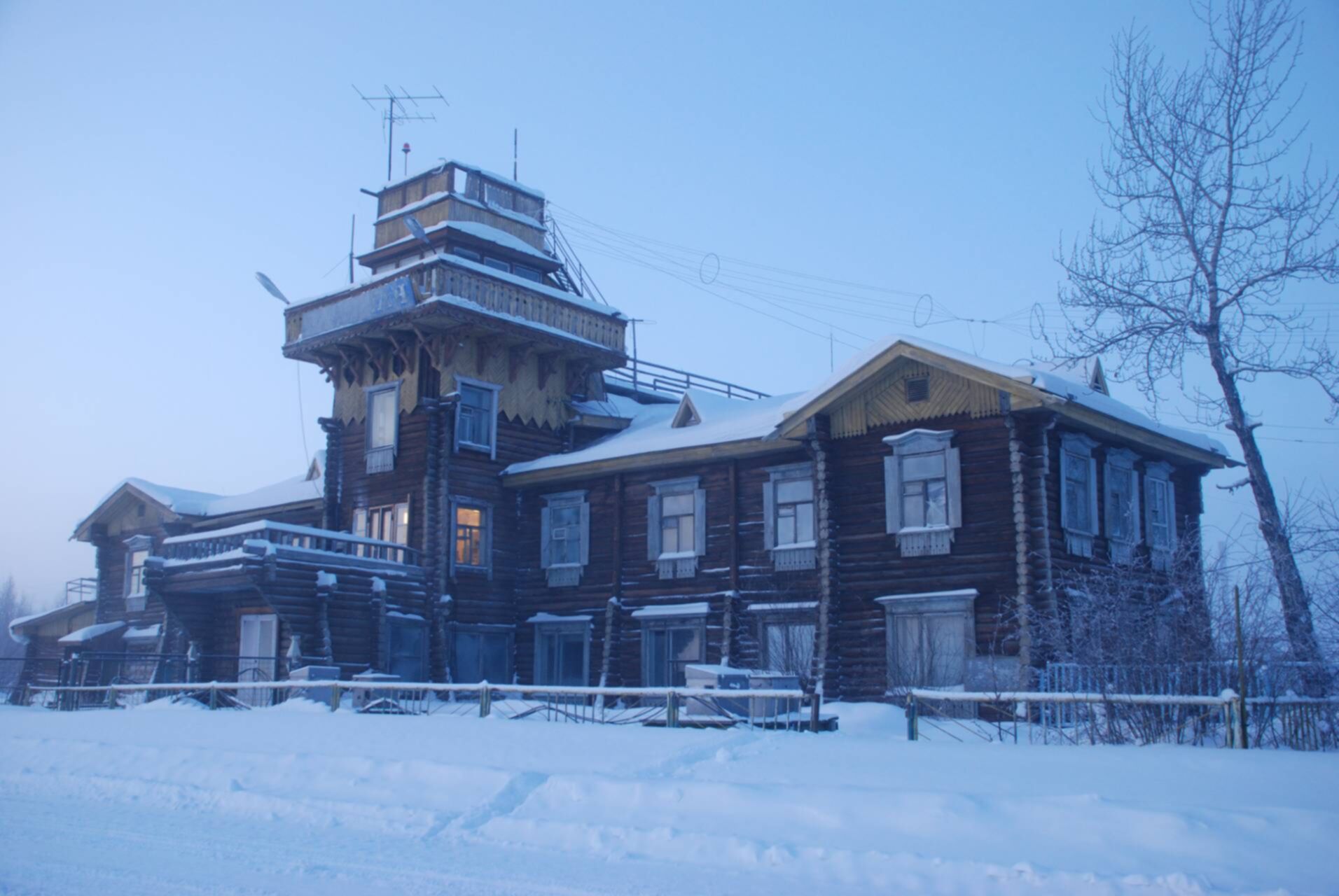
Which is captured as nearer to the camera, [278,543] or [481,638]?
[278,543]

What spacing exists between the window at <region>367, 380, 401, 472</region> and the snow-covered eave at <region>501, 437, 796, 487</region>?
2.92 metres

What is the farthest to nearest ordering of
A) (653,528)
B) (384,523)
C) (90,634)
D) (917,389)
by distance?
1. (90,634)
2. (384,523)
3. (653,528)
4. (917,389)

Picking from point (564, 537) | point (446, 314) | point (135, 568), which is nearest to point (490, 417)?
point (446, 314)

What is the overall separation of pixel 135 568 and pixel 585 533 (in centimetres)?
1874

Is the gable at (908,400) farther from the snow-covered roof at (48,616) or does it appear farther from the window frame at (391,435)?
the snow-covered roof at (48,616)

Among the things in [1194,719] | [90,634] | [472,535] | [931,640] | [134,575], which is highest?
[472,535]

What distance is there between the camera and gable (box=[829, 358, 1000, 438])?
23062mm

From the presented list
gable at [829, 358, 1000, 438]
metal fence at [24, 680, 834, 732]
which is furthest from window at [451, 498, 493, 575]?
gable at [829, 358, 1000, 438]

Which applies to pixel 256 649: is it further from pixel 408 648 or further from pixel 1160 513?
pixel 1160 513

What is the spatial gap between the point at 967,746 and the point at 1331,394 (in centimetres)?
1236

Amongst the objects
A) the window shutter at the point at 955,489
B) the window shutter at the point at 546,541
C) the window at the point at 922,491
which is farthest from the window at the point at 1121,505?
the window shutter at the point at 546,541

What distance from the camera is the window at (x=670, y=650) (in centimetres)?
2709

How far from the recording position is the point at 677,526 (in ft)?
92.1

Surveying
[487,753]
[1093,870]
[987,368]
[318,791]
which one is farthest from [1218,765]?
[987,368]
